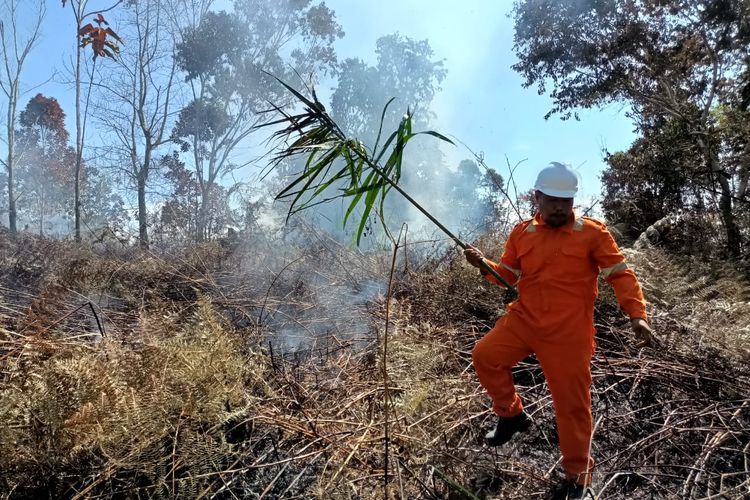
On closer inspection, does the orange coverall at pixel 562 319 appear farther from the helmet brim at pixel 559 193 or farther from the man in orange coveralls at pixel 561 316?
the helmet brim at pixel 559 193

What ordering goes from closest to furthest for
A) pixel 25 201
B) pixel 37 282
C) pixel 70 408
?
pixel 70 408 < pixel 37 282 < pixel 25 201

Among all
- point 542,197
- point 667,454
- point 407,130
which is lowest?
point 667,454

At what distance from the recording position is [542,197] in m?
2.28

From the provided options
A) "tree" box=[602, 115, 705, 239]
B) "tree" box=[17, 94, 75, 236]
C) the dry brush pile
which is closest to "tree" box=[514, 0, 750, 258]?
"tree" box=[602, 115, 705, 239]

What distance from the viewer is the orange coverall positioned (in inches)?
82.6

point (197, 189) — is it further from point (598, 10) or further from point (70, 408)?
point (70, 408)

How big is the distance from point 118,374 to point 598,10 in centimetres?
1286

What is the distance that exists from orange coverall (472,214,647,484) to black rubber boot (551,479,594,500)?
1.8 inches

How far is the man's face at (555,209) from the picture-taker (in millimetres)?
2227

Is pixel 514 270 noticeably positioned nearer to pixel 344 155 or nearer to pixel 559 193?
pixel 559 193

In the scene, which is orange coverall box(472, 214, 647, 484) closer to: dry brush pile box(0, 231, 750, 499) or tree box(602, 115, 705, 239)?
dry brush pile box(0, 231, 750, 499)

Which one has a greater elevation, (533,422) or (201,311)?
(201,311)

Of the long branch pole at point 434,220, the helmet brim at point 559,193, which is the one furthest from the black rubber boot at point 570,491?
the helmet brim at point 559,193

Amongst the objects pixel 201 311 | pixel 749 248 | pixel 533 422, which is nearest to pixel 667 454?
pixel 533 422
